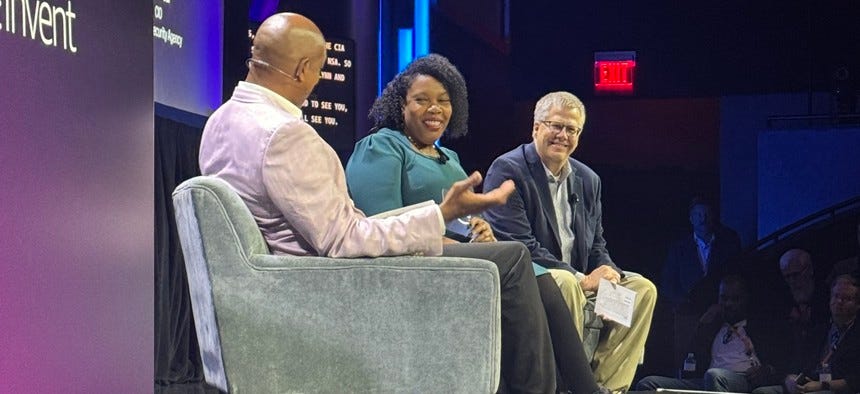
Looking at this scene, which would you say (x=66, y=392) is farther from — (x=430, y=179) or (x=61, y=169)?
(x=430, y=179)

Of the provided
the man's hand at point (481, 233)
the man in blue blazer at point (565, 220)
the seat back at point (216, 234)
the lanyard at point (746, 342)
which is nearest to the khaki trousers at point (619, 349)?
the man in blue blazer at point (565, 220)

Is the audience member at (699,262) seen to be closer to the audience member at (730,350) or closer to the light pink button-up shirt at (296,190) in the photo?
the audience member at (730,350)

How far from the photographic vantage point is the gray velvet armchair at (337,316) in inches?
102

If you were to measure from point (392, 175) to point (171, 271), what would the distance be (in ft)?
6.73

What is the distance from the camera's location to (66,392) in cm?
263

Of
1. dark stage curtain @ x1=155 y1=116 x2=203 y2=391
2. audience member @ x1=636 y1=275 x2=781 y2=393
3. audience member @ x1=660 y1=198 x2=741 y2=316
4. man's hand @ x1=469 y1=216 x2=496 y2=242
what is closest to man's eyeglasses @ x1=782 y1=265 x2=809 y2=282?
audience member @ x1=636 y1=275 x2=781 y2=393

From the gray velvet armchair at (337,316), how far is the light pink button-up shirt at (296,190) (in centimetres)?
7

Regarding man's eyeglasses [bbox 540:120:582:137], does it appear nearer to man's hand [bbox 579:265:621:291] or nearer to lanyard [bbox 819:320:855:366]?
man's hand [bbox 579:265:621:291]

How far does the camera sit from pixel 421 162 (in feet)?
12.7

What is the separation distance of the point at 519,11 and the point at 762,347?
4634 millimetres

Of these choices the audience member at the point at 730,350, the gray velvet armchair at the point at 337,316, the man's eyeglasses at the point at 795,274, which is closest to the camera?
the gray velvet armchair at the point at 337,316

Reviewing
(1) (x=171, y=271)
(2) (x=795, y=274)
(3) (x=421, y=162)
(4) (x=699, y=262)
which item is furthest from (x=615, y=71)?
(3) (x=421, y=162)

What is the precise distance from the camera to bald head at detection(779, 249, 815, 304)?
24.6 feet

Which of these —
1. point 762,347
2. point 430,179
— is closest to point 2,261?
point 430,179
